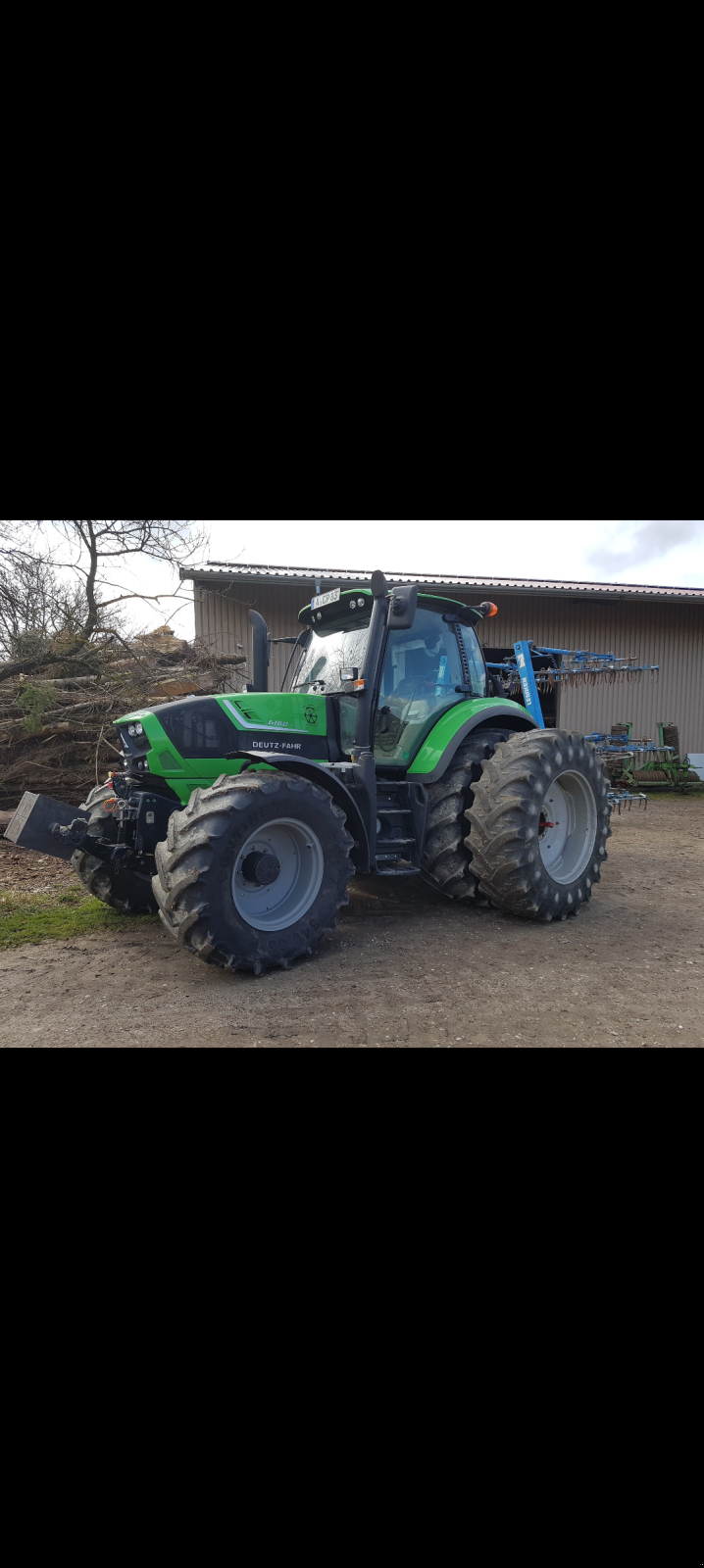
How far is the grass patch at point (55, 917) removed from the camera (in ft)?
17.4

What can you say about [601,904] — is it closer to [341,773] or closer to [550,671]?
[341,773]

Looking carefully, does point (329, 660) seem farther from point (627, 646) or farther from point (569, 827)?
point (627, 646)

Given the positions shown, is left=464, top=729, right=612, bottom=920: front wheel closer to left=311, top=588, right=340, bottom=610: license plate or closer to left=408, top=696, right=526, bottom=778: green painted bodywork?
left=408, top=696, right=526, bottom=778: green painted bodywork

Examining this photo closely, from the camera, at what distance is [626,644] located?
16.2 metres

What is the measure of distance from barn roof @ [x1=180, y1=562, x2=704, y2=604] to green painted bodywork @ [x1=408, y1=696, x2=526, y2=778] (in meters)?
7.77

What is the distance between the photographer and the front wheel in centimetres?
521

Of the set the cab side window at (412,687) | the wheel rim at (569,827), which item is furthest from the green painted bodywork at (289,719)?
the wheel rim at (569,827)

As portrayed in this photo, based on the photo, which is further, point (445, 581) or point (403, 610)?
point (445, 581)

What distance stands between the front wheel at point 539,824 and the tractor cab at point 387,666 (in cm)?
68

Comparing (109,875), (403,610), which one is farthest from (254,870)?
(403,610)

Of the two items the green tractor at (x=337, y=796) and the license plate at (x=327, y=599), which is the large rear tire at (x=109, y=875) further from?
the license plate at (x=327, y=599)

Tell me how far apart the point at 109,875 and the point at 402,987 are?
2.40 meters

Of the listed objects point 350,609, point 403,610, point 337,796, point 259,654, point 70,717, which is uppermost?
point 350,609

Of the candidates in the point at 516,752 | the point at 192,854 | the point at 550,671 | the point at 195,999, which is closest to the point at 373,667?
the point at 516,752
